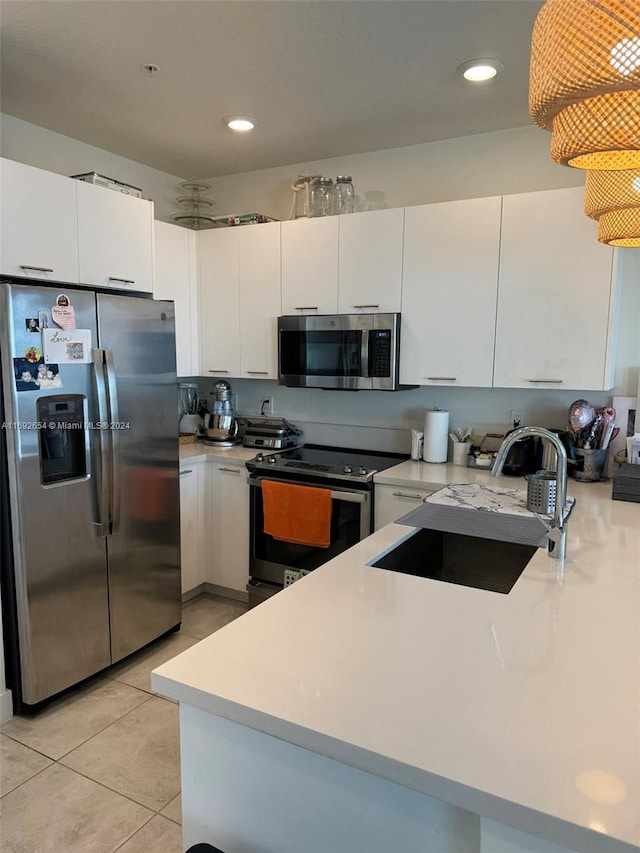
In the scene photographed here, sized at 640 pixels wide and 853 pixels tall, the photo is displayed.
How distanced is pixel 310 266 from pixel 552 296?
4.28ft

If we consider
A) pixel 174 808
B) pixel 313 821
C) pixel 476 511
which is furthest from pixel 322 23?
pixel 174 808

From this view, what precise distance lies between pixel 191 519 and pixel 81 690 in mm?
1050

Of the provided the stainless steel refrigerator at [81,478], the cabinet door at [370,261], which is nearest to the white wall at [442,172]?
the cabinet door at [370,261]

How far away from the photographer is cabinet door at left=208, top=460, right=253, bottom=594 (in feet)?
10.9

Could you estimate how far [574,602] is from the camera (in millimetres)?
1392

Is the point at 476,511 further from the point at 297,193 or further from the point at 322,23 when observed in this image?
the point at 297,193

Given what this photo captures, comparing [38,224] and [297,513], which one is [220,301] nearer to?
[38,224]

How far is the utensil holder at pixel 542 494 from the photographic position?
171cm

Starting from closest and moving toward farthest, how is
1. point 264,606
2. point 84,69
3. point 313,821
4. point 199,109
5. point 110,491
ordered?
point 313,821 → point 264,606 → point 84,69 → point 110,491 → point 199,109

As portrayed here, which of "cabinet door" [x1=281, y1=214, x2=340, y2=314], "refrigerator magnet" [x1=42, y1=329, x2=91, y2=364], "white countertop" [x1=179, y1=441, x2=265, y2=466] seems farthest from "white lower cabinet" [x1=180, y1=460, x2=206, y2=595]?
"cabinet door" [x1=281, y1=214, x2=340, y2=314]

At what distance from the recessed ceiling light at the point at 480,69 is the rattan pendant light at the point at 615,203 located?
1.10 metres

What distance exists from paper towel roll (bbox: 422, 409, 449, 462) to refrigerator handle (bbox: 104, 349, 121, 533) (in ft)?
5.29

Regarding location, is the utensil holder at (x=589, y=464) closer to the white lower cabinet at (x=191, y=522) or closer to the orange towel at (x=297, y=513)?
the orange towel at (x=297, y=513)

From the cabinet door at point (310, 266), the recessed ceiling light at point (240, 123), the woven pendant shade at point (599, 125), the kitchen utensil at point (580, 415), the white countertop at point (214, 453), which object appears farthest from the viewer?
the white countertop at point (214, 453)
